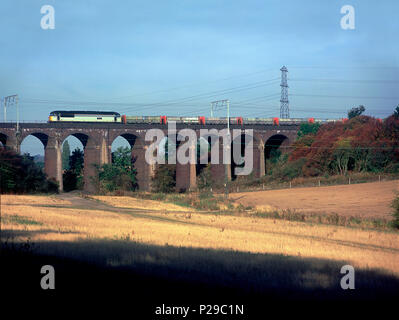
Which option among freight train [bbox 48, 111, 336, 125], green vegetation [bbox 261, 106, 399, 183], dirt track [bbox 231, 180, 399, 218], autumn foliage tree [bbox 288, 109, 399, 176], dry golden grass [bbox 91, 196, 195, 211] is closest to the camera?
dry golden grass [bbox 91, 196, 195, 211]

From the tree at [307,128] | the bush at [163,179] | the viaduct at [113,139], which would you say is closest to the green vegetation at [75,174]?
the viaduct at [113,139]

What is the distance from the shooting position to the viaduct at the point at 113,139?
68.9 metres

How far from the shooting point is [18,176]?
20016mm

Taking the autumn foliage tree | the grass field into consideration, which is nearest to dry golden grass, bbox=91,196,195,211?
the grass field

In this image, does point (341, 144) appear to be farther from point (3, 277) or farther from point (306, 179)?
point (3, 277)

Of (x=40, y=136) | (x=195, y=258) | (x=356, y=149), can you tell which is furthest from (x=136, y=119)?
(x=195, y=258)

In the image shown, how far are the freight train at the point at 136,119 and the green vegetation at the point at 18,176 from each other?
48874 millimetres

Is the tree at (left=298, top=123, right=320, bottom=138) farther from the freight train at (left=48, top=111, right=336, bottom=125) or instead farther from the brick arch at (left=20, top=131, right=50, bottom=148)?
the brick arch at (left=20, top=131, right=50, bottom=148)

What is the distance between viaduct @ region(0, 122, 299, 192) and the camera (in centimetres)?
6888

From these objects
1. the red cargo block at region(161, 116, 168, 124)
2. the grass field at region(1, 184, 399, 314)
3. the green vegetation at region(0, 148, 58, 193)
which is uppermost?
the red cargo block at region(161, 116, 168, 124)

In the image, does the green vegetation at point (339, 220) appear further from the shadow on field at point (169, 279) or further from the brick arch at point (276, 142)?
the brick arch at point (276, 142)

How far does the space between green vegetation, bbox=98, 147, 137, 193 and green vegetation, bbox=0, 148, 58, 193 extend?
42516 millimetres

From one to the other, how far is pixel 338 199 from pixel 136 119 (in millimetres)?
41491
